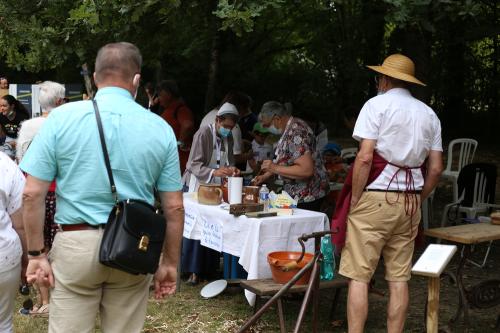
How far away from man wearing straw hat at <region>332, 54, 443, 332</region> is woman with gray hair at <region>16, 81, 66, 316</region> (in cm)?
212

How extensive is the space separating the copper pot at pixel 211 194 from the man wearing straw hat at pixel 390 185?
1371 millimetres

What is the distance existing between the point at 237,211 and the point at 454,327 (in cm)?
170

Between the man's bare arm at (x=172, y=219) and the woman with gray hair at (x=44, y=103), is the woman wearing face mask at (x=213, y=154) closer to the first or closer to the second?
the woman with gray hair at (x=44, y=103)

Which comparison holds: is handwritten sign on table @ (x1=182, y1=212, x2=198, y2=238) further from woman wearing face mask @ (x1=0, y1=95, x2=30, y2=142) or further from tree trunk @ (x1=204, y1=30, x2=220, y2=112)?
tree trunk @ (x1=204, y1=30, x2=220, y2=112)

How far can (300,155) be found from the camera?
523 cm

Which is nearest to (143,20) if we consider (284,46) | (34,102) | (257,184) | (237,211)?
(257,184)

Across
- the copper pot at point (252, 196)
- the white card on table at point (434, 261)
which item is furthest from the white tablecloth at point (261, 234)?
the white card on table at point (434, 261)

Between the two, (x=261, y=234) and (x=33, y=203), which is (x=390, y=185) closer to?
(x=261, y=234)

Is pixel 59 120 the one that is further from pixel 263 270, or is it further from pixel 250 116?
pixel 250 116

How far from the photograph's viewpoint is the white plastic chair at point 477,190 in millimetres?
7613

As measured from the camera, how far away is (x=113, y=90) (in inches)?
109

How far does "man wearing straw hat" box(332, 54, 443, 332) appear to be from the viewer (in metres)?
4.11

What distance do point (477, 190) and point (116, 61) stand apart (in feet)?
19.2

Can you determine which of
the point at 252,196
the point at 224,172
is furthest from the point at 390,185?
the point at 224,172
